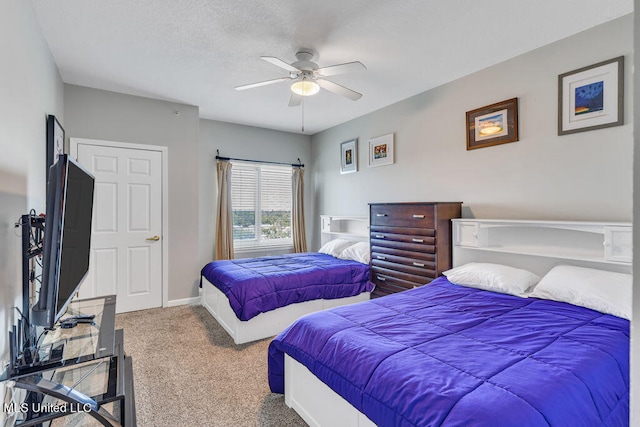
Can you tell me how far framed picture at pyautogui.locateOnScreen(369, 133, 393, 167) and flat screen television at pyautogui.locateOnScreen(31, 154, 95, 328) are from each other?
3419 mm

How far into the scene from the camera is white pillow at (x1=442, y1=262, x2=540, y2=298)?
2.51 meters

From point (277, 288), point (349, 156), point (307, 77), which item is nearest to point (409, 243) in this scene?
point (277, 288)

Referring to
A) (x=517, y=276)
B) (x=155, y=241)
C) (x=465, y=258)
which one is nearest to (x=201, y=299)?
(x=155, y=241)

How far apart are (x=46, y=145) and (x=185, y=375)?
2141mm

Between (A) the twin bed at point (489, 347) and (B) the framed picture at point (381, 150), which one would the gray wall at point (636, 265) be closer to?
(A) the twin bed at point (489, 347)

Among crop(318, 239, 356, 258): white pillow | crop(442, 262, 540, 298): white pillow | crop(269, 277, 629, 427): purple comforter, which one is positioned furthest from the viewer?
crop(318, 239, 356, 258): white pillow

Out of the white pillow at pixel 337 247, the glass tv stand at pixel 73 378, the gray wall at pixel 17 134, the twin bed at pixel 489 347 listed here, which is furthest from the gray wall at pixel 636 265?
the white pillow at pixel 337 247

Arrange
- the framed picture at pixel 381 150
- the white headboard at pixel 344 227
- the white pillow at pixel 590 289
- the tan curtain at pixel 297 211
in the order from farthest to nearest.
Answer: the tan curtain at pixel 297 211, the white headboard at pixel 344 227, the framed picture at pixel 381 150, the white pillow at pixel 590 289

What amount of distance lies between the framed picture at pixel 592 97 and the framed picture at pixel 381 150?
194 centimetres

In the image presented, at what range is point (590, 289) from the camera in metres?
2.12

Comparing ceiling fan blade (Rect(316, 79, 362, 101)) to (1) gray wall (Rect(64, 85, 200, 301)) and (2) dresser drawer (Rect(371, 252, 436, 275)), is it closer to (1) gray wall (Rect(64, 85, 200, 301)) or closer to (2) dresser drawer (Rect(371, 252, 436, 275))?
(2) dresser drawer (Rect(371, 252, 436, 275))

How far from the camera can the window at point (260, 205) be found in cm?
521

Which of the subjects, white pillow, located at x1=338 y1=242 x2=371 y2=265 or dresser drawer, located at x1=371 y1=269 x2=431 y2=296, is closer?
dresser drawer, located at x1=371 y1=269 x2=431 y2=296

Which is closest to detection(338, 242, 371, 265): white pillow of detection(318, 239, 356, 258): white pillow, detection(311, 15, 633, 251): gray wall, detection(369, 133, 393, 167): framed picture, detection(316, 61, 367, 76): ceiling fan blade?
detection(318, 239, 356, 258): white pillow
